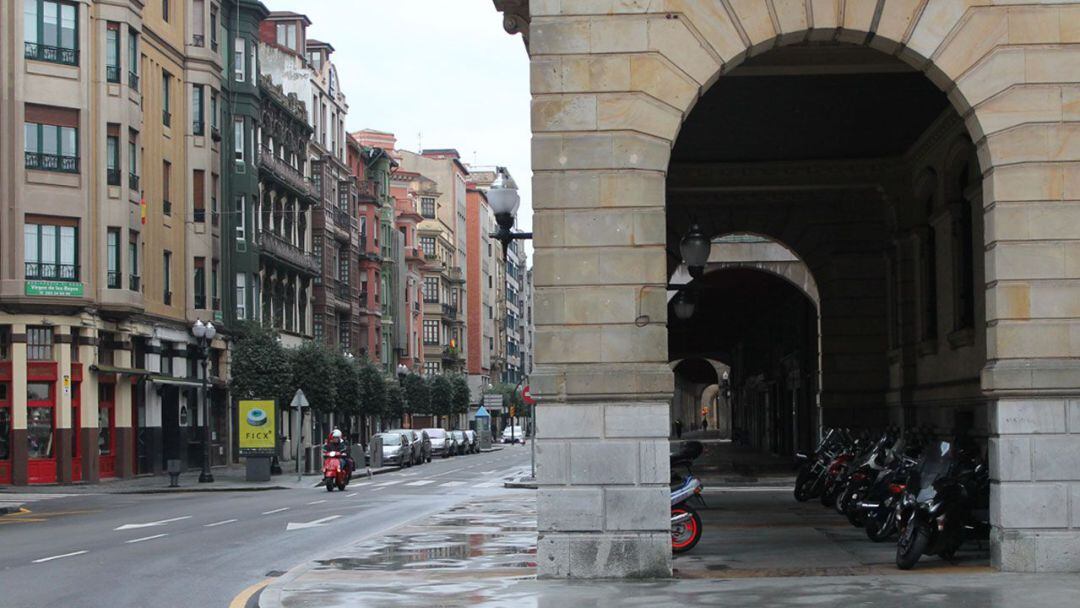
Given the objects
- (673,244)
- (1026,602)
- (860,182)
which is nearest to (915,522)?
(1026,602)

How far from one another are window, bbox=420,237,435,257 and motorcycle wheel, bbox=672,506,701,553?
333ft

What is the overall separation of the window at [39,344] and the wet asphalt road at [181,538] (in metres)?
7.00

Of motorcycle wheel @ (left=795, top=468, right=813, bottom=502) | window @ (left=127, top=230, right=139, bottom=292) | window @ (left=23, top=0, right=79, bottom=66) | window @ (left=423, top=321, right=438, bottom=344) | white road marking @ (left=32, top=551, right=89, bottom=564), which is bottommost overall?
white road marking @ (left=32, top=551, right=89, bottom=564)

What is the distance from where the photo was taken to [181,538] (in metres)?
23.0

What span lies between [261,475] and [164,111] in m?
14.8

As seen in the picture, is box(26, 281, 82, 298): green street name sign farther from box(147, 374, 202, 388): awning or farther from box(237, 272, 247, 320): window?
box(237, 272, 247, 320): window

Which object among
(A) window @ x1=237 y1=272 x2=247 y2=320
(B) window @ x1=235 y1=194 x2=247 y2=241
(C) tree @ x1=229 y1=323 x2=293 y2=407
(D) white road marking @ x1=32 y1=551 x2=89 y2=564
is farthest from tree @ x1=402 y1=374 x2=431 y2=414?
(D) white road marking @ x1=32 y1=551 x2=89 y2=564

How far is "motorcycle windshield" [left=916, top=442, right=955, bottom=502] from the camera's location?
52.5 ft

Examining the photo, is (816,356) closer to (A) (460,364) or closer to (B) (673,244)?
(B) (673,244)

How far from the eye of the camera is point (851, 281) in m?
28.4

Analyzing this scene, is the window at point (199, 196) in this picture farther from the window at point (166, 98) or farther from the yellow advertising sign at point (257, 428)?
the yellow advertising sign at point (257, 428)

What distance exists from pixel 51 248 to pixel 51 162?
8.27 ft

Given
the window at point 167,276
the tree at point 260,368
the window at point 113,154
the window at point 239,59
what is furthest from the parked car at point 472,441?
the window at point 113,154

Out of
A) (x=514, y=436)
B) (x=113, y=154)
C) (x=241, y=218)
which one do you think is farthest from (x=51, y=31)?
(x=514, y=436)
